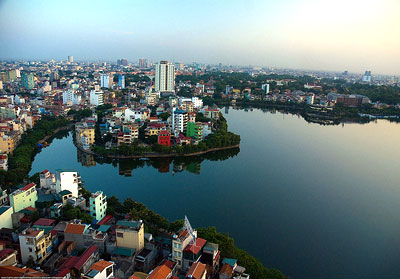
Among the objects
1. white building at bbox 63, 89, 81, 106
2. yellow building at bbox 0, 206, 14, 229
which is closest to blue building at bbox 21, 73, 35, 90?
white building at bbox 63, 89, 81, 106

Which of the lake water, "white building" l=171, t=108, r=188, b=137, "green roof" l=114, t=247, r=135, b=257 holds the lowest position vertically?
the lake water

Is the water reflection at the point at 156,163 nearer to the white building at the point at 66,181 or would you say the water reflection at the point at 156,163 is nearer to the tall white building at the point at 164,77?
the white building at the point at 66,181

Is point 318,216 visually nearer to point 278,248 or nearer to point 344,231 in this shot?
point 344,231

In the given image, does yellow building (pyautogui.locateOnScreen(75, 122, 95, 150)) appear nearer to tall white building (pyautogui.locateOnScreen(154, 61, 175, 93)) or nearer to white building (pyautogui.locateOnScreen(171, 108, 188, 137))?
white building (pyautogui.locateOnScreen(171, 108, 188, 137))

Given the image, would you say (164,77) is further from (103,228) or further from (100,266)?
(100,266)

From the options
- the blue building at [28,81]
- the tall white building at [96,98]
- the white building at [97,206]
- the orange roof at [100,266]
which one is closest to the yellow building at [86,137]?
the white building at [97,206]

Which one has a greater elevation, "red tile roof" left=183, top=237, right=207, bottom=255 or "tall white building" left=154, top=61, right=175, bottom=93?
"tall white building" left=154, top=61, right=175, bottom=93

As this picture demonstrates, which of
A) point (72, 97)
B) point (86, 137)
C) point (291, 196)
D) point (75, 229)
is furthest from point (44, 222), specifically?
point (72, 97)
